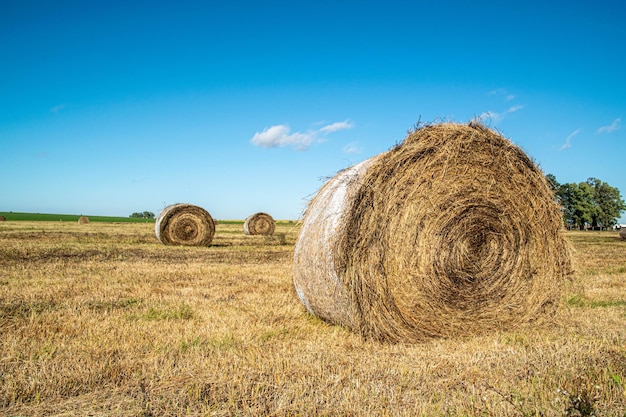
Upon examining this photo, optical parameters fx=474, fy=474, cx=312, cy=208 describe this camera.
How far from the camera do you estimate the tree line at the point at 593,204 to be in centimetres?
6356

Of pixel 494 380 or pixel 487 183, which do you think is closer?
pixel 494 380

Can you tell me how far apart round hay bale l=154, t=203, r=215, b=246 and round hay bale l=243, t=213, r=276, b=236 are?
8.92m

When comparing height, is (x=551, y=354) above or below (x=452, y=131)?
below

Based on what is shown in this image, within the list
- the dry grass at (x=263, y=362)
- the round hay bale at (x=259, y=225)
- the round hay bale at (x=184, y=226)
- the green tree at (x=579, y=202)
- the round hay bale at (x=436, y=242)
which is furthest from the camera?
the green tree at (x=579, y=202)

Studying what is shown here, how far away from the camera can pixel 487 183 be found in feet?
18.3

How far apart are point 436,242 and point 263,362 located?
2484 mm

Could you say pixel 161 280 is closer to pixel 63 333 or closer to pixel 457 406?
pixel 63 333

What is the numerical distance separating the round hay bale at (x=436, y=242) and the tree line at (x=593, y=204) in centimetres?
6188

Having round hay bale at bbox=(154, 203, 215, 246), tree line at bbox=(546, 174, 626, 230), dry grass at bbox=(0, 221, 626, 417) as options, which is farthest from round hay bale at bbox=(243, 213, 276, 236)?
tree line at bbox=(546, 174, 626, 230)

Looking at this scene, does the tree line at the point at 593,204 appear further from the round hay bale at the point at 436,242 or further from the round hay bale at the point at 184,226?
the round hay bale at the point at 436,242

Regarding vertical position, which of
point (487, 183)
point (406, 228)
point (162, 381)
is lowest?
point (162, 381)

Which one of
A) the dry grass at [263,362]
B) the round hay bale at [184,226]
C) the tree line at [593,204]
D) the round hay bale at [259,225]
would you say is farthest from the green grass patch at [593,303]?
the tree line at [593,204]

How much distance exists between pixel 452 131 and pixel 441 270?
5.15ft

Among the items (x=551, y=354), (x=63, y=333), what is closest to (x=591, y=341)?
(x=551, y=354)
